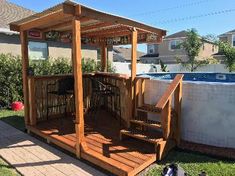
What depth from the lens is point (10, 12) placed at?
1362cm

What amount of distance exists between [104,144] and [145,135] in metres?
0.78

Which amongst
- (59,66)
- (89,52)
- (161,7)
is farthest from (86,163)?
(161,7)

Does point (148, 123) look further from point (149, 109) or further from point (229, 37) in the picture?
point (229, 37)

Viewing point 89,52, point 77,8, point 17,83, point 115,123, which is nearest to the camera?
point 77,8

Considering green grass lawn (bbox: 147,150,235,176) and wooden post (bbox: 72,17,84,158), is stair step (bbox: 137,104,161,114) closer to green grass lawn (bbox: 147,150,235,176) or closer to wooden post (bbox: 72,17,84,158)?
green grass lawn (bbox: 147,150,235,176)

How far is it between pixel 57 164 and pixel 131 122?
1.72m

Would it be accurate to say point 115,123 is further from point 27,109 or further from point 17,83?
point 17,83

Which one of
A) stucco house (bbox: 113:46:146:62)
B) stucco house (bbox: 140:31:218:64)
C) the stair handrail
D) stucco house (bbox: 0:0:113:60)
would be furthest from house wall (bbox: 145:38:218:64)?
the stair handrail

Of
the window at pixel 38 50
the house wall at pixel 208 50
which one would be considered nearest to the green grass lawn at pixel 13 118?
the window at pixel 38 50

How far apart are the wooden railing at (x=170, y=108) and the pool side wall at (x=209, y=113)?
250 mm

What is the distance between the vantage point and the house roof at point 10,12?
12223mm

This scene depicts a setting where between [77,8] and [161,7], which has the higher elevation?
[161,7]

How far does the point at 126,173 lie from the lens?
146 inches

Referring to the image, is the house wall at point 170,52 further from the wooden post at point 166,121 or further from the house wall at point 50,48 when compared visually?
the wooden post at point 166,121
